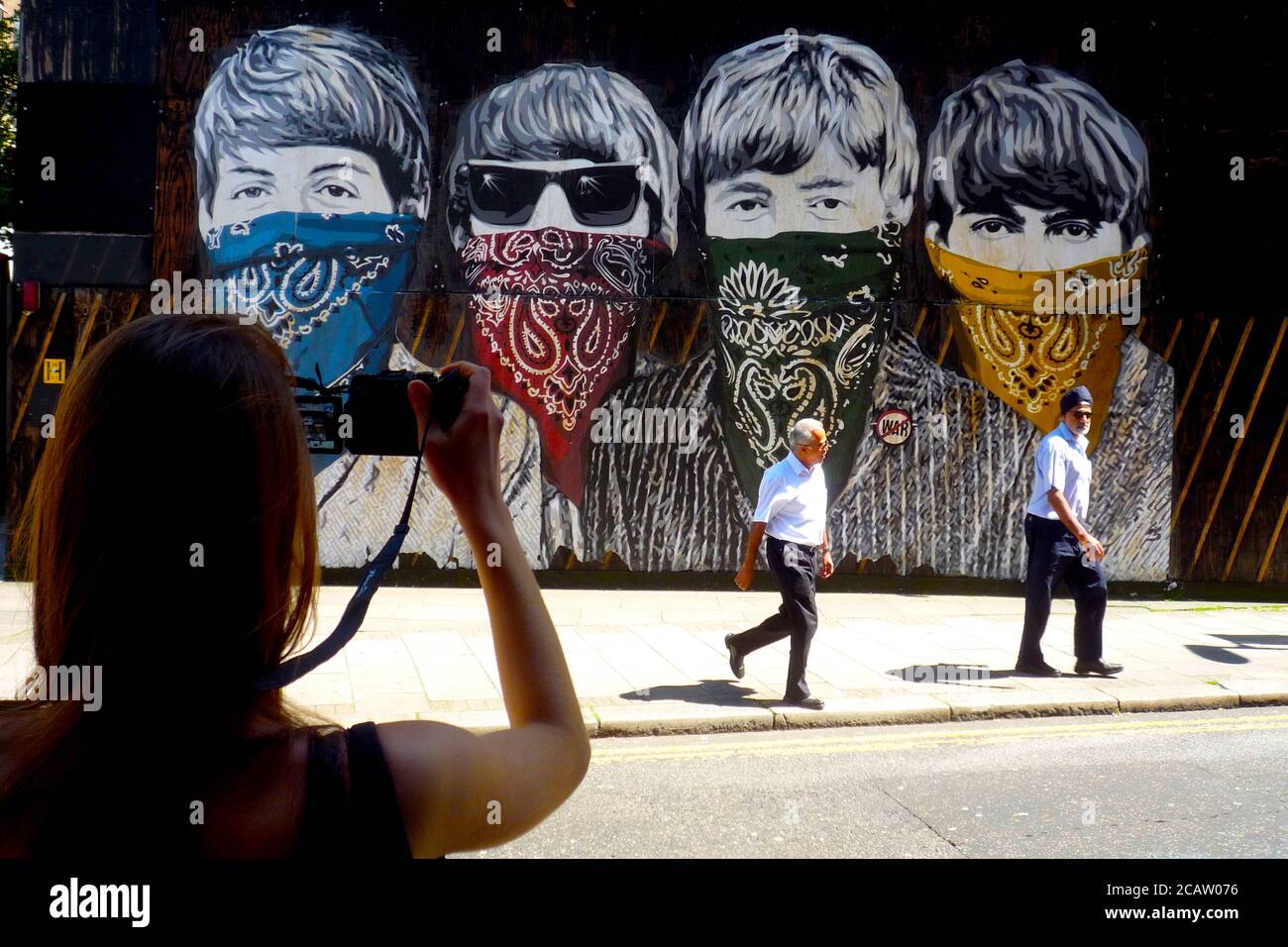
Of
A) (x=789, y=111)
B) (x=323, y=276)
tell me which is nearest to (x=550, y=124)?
(x=789, y=111)

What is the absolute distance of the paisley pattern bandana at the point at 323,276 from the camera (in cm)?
1091

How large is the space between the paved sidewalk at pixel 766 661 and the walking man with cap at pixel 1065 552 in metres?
0.28

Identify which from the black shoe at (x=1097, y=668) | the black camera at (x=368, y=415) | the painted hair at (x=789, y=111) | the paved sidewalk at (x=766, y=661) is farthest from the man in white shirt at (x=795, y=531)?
the black camera at (x=368, y=415)

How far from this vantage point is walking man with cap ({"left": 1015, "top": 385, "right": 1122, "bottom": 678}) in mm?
7340

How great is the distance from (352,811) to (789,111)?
11.3 metres

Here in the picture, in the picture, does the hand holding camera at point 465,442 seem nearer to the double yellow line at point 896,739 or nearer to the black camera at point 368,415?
the black camera at point 368,415

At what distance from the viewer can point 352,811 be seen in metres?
1.07

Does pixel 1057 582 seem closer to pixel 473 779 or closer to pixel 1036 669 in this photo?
pixel 1036 669

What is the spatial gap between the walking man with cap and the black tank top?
6907mm
